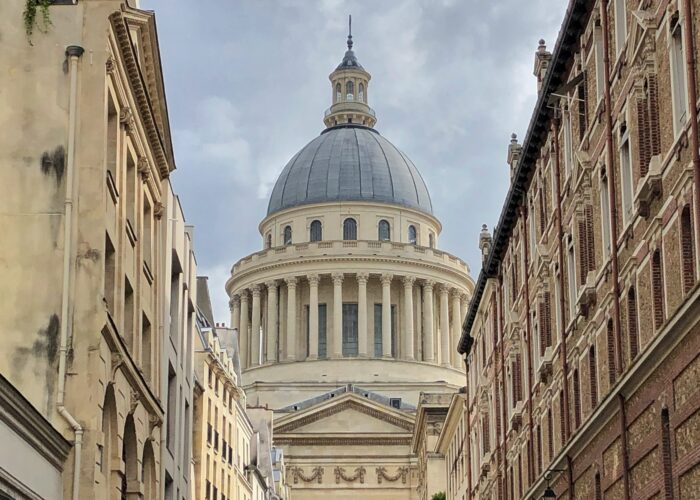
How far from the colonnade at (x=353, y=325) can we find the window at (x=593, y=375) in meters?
110

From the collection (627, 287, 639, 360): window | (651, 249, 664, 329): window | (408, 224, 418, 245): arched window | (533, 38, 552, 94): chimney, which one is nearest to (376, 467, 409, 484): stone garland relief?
(408, 224, 418, 245): arched window

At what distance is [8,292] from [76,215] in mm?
2016

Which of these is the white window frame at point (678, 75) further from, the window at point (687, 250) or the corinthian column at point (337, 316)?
the corinthian column at point (337, 316)

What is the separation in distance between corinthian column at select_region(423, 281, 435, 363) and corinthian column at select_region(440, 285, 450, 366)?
1738mm

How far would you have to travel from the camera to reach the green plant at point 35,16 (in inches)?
1209

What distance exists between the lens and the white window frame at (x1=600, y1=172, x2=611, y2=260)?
108ft

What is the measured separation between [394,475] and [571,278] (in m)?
97.3

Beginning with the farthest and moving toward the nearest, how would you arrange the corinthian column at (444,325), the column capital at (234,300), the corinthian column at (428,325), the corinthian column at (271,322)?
1. the column capital at (234,300)
2. the corinthian column at (444,325)
3. the corinthian column at (428,325)
4. the corinthian column at (271,322)

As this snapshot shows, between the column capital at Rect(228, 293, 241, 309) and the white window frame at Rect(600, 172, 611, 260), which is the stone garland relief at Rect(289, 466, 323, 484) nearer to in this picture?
the column capital at Rect(228, 293, 241, 309)

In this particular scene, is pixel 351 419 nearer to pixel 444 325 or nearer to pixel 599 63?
pixel 444 325

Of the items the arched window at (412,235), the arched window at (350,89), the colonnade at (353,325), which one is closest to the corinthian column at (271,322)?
the colonnade at (353,325)

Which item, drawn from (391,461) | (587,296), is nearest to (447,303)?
(391,461)

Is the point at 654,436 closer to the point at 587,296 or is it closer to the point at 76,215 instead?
the point at 587,296

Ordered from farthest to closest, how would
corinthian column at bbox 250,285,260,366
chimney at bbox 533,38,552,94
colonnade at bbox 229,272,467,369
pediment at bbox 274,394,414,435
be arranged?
corinthian column at bbox 250,285,260,366, colonnade at bbox 229,272,467,369, pediment at bbox 274,394,414,435, chimney at bbox 533,38,552,94
